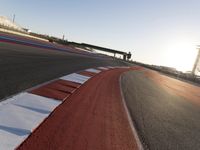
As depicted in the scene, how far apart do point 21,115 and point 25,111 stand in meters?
0.30

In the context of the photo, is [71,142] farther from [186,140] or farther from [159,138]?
[186,140]

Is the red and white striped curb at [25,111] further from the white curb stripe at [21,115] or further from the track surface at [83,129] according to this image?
the track surface at [83,129]

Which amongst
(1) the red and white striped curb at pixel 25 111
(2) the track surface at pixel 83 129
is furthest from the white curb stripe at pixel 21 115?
(2) the track surface at pixel 83 129

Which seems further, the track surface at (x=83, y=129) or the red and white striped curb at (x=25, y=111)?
the track surface at (x=83, y=129)

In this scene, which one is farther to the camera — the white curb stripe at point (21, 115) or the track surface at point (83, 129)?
the track surface at point (83, 129)

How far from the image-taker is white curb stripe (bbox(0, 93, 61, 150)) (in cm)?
404

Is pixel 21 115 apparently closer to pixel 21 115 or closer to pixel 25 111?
pixel 21 115

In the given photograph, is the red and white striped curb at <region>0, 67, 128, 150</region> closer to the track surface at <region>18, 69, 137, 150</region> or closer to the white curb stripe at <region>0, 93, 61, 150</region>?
the white curb stripe at <region>0, 93, 61, 150</region>

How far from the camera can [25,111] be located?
5430 millimetres

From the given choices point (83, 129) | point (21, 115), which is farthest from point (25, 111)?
point (83, 129)

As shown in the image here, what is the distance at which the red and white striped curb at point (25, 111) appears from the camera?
4094 millimetres

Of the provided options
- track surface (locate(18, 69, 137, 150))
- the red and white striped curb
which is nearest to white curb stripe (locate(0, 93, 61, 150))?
the red and white striped curb

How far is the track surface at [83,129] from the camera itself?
428cm

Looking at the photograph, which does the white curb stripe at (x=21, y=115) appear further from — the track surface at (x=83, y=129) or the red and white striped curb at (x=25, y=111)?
the track surface at (x=83, y=129)
